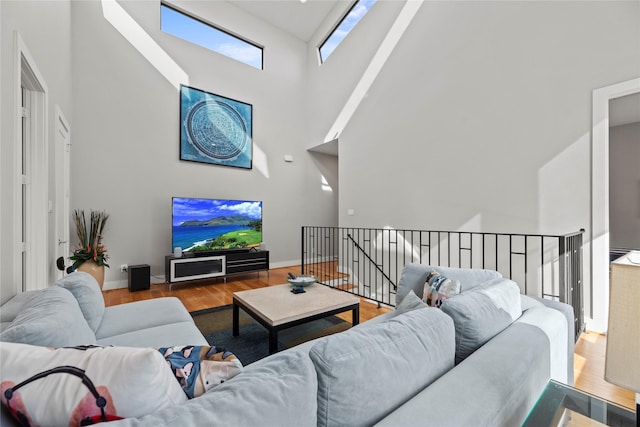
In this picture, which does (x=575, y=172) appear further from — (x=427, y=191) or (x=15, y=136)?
(x=15, y=136)

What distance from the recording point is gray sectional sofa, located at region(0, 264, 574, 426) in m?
0.57

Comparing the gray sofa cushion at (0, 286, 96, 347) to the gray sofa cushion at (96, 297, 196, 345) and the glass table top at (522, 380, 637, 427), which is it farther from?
the glass table top at (522, 380, 637, 427)

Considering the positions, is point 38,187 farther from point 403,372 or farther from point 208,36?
point 208,36

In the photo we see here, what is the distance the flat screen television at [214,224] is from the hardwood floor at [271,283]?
1.96 feet

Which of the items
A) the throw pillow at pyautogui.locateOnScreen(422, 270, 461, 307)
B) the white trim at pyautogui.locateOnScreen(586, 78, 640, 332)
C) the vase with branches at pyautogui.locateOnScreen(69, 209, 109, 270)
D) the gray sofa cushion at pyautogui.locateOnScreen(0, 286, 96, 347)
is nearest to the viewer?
the gray sofa cushion at pyautogui.locateOnScreen(0, 286, 96, 347)

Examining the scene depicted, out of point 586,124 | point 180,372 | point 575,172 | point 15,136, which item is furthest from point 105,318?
point 586,124

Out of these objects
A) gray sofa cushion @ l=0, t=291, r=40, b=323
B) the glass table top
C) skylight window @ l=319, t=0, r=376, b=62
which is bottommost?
the glass table top

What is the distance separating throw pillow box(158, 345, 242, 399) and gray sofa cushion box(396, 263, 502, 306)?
145cm

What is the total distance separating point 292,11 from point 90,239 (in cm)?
530

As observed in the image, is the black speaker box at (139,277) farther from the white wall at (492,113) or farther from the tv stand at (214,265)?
the white wall at (492,113)

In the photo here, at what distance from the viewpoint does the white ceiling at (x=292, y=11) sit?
16.9 ft

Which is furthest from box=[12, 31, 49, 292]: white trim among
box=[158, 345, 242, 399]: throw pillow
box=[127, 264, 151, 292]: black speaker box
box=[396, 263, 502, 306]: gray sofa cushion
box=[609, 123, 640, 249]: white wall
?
box=[609, 123, 640, 249]: white wall

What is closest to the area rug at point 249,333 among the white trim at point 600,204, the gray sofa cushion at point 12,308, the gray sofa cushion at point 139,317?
the gray sofa cushion at point 139,317

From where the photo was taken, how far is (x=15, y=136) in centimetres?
157
